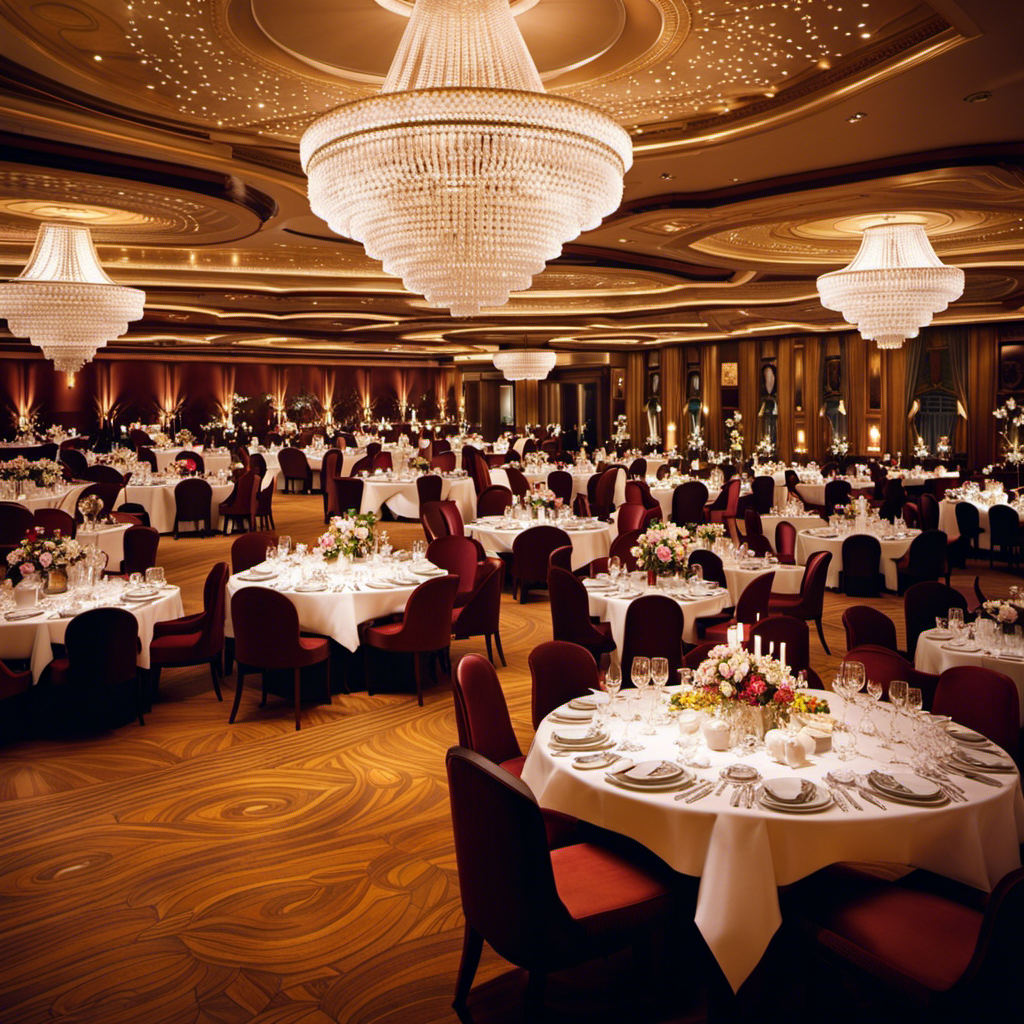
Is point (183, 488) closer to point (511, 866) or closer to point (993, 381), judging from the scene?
point (511, 866)

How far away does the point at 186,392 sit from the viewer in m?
26.2

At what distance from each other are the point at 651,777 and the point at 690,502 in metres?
9.68

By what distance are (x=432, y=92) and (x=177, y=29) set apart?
177 centimetres

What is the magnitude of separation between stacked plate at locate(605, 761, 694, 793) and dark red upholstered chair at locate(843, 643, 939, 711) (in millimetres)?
1436

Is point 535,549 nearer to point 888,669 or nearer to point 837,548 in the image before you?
point 837,548

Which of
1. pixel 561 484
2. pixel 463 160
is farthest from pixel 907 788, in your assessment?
pixel 561 484

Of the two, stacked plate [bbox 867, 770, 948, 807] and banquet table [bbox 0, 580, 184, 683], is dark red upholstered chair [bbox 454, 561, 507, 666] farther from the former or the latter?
stacked plate [bbox 867, 770, 948, 807]

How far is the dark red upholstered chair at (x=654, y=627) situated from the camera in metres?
5.46

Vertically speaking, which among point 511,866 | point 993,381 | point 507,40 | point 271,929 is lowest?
point 271,929

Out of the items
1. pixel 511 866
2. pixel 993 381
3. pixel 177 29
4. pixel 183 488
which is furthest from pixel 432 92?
pixel 993 381

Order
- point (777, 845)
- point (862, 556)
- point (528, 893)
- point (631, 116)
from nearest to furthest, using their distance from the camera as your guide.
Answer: point (528, 893) < point (777, 845) < point (631, 116) < point (862, 556)

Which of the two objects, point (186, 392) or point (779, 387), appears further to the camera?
point (186, 392)

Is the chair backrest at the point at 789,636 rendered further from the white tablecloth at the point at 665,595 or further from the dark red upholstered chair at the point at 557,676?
the white tablecloth at the point at 665,595

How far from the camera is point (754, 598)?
20.3 feet
